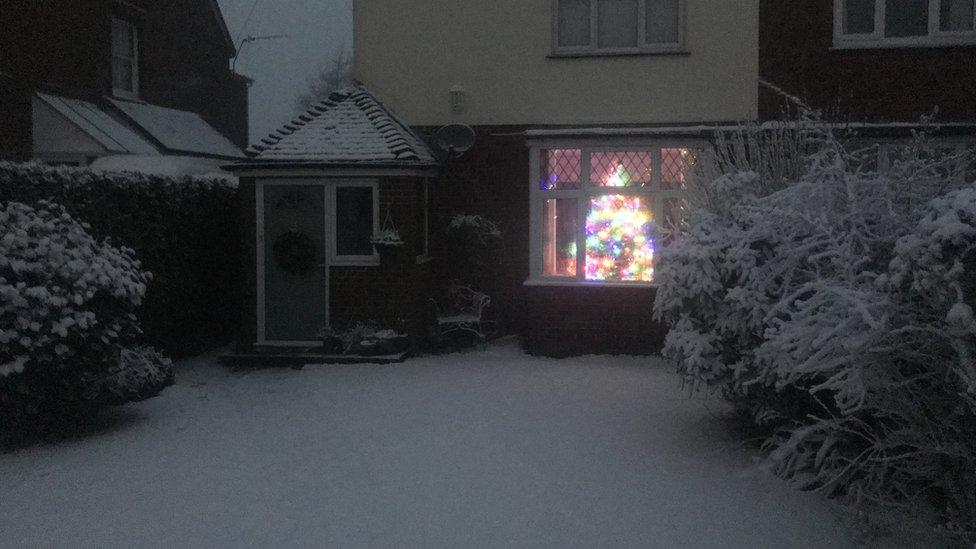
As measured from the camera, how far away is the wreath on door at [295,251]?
461 inches

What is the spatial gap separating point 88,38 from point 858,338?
654 inches

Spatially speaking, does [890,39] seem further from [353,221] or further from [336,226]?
[336,226]

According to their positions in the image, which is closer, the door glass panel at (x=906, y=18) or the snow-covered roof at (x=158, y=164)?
the door glass panel at (x=906, y=18)

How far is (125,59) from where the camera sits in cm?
1966

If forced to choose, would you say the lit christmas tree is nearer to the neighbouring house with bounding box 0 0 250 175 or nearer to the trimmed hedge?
the trimmed hedge

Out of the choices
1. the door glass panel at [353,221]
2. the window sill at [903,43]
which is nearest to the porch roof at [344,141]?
the door glass panel at [353,221]

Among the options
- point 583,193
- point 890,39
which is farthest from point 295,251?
point 890,39

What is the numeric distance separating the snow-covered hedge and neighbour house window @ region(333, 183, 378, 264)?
4791 mm

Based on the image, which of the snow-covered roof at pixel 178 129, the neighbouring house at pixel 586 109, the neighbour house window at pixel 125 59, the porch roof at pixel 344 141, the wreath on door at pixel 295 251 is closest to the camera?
the porch roof at pixel 344 141

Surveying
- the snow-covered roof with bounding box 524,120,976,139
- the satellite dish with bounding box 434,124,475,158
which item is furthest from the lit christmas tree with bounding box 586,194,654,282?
the satellite dish with bounding box 434,124,475,158

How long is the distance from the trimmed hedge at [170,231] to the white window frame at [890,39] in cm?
848

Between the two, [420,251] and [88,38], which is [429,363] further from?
[88,38]

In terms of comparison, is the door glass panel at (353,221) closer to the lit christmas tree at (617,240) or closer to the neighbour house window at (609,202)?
the neighbour house window at (609,202)

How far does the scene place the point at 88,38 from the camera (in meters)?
17.7
